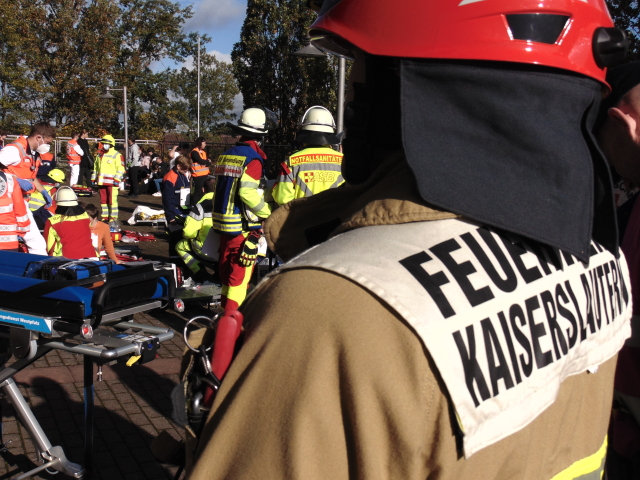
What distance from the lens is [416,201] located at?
3.17 feet

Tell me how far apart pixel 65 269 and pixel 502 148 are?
2961 millimetres

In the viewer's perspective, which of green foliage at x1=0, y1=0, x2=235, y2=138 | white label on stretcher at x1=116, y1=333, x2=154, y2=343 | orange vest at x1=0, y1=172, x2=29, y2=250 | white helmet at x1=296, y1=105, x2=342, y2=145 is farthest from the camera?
green foliage at x1=0, y1=0, x2=235, y2=138

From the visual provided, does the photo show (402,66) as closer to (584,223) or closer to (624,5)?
(584,223)

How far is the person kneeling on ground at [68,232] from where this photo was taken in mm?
6426

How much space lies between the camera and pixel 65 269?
3.33 metres

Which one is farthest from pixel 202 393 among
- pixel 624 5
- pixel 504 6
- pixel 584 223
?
pixel 624 5

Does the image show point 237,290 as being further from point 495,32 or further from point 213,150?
point 213,150

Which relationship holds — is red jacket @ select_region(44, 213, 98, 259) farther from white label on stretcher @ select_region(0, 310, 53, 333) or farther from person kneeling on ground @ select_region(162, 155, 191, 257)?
white label on stretcher @ select_region(0, 310, 53, 333)

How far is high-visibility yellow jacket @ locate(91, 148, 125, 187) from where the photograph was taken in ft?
41.0

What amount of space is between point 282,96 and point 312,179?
2139cm

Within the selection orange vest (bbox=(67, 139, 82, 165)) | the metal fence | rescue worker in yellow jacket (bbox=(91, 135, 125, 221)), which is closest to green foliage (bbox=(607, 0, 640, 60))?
the metal fence

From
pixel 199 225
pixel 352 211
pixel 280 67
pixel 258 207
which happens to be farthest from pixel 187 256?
pixel 280 67

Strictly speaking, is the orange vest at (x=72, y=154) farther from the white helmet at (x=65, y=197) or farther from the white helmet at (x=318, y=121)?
the white helmet at (x=318, y=121)

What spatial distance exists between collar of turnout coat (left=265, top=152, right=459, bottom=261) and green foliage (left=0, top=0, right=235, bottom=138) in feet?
111
